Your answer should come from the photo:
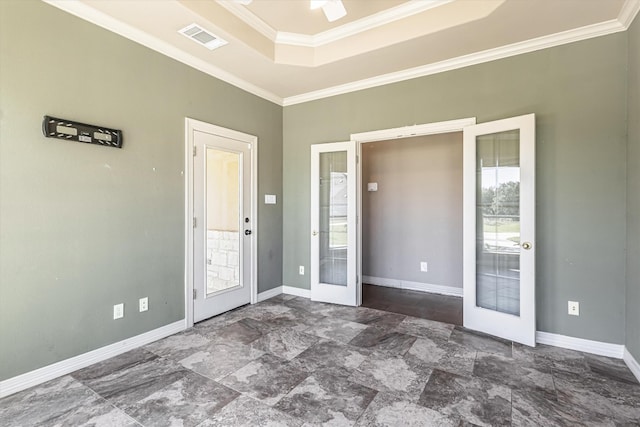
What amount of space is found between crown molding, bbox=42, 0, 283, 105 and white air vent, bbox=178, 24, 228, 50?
0.32 meters

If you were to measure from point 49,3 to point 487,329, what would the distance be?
4707 millimetres

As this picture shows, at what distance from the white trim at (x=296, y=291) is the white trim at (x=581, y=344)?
2.70 m

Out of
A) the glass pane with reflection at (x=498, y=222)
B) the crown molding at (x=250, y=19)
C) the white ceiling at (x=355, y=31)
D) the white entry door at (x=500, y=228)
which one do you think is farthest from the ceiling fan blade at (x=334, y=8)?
the glass pane with reflection at (x=498, y=222)

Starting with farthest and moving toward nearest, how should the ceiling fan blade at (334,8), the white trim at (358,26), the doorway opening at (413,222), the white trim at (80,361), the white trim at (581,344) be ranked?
the doorway opening at (413,222)
the white trim at (358,26)
the white trim at (581,344)
the ceiling fan blade at (334,8)
the white trim at (80,361)

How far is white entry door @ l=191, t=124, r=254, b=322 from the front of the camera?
3.34 metres

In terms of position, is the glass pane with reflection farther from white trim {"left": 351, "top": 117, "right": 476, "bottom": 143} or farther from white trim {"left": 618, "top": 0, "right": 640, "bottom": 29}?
Answer: white trim {"left": 618, "top": 0, "right": 640, "bottom": 29}

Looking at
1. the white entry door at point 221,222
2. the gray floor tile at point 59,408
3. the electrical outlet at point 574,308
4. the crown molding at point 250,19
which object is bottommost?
the gray floor tile at point 59,408

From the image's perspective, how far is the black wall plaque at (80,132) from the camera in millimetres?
2225

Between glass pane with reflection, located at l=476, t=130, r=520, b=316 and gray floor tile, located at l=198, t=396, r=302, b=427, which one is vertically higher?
glass pane with reflection, located at l=476, t=130, r=520, b=316

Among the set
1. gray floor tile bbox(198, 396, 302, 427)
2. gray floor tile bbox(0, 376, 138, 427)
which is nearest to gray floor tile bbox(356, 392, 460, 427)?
gray floor tile bbox(198, 396, 302, 427)

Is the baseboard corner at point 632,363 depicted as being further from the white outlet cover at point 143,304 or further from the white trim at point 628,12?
the white outlet cover at point 143,304

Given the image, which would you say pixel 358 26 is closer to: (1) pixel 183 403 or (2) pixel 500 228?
(2) pixel 500 228

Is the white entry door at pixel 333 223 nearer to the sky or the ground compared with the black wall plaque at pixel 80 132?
nearer to the ground

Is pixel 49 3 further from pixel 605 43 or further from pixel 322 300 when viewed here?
pixel 605 43
